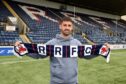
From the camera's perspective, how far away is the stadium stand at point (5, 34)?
74.3ft

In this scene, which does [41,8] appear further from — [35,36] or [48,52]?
[48,52]

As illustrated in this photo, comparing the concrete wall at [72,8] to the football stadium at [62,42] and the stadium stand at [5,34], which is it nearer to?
the football stadium at [62,42]

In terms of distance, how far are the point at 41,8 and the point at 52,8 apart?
Answer: 1.82 m

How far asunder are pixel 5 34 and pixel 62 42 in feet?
66.6

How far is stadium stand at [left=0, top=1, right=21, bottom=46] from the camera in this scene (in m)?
22.6

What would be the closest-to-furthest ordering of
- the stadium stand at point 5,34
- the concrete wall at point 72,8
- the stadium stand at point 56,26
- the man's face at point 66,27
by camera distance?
the man's face at point 66,27 → the stadium stand at point 5,34 → the stadium stand at point 56,26 → the concrete wall at point 72,8

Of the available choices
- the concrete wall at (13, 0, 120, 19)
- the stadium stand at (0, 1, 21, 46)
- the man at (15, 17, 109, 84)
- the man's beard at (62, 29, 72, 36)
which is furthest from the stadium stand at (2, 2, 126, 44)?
the man's beard at (62, 29, 72, 36)

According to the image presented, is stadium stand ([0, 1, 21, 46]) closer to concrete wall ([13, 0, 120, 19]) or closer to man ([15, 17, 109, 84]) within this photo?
concrete wall ([13, 0, 120, 19])

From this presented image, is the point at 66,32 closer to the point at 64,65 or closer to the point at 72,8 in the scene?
the point at 64,65

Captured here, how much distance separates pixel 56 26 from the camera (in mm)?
30328

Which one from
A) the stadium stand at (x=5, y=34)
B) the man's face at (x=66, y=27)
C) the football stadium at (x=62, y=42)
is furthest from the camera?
the stadium stand at (x=5, y=34)

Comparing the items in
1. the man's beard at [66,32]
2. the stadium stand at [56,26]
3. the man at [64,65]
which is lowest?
the stadium stand at [56,26]

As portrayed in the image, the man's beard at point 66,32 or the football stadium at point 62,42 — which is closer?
the man's beard at point 66,32

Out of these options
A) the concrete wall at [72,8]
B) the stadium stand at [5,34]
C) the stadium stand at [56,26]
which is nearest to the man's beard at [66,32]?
the stadium stand at [5,34]
